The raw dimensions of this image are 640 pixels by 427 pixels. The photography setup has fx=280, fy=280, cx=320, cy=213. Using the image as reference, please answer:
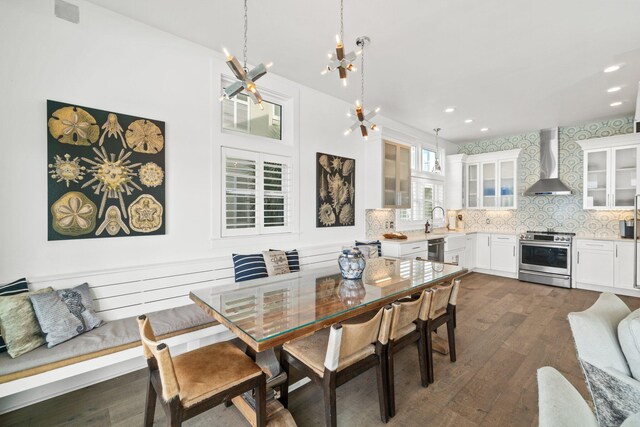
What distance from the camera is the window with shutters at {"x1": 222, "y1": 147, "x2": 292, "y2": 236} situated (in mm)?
3062

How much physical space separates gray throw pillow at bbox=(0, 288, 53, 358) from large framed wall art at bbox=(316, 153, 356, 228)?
2816 millimetres

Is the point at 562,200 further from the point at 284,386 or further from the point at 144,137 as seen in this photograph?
the point at 144,137

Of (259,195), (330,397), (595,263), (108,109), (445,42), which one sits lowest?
(330,397)

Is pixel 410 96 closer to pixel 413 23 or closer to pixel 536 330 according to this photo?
pixel 413 23

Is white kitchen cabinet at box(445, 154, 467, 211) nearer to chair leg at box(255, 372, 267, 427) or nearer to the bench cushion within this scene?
the bench cushion

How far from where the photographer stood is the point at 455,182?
6.45 metres

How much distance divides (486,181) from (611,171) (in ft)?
6.39

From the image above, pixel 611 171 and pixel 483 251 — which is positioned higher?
pixel 611 171

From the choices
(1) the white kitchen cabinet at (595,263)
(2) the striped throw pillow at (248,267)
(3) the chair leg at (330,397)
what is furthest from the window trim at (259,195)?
(1) the white kitchen cabinet at (595,263)

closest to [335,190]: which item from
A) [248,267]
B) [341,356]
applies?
[248,267]

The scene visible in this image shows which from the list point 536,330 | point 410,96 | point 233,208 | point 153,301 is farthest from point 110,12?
point 536,330

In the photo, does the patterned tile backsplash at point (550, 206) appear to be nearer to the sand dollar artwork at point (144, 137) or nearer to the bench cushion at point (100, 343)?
the bench cushion at point (100, 343)

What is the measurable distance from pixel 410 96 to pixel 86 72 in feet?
Result: 12.2

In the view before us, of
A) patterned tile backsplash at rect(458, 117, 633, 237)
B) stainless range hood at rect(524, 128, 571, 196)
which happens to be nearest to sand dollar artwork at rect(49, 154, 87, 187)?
stainless range hood at rect(524, 128, 571, 196)
